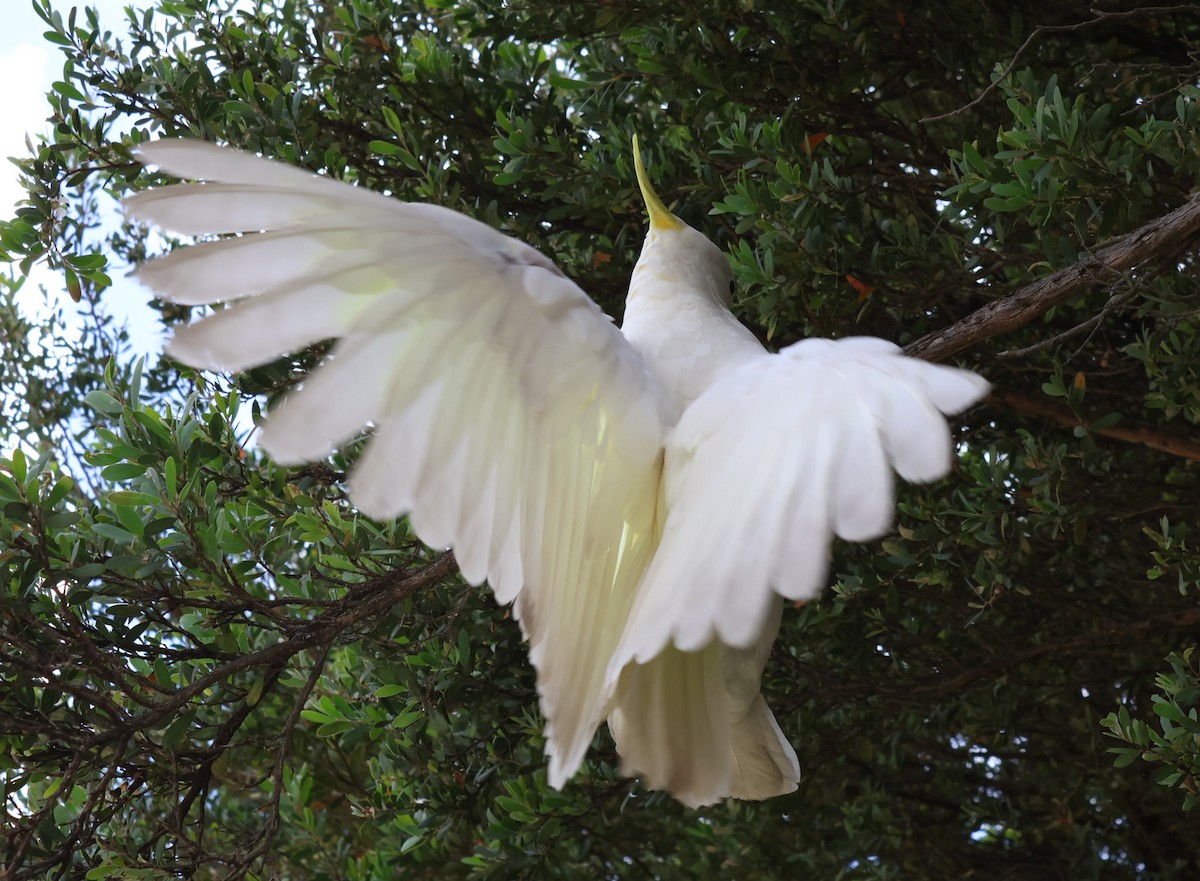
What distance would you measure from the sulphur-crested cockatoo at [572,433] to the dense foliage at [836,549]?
1.34ft

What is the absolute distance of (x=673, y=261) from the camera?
1.78 meters

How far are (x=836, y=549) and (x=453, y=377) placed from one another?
1345 mm

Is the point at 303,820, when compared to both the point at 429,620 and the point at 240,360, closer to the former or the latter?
the point at 429,620

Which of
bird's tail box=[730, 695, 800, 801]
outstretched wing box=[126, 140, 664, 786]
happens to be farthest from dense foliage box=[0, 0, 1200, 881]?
bird's tail box=[730, 695, 800, 801]

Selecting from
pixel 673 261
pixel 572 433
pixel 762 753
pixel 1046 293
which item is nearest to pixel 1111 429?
pixel 1046 293

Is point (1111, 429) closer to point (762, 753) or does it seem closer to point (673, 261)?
point (673, 261)

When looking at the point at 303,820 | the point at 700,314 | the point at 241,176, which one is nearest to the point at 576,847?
the point at 303,820

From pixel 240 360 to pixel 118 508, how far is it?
2.32 feet

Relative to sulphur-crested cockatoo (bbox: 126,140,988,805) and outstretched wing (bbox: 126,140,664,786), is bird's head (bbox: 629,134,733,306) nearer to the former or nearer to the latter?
sulphur-crested cockatoo (bbox: 126,140,988,805)

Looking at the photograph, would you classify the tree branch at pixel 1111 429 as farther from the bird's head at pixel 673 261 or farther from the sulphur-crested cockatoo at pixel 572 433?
the sulphur-crested cockatoo at pixel 572 433

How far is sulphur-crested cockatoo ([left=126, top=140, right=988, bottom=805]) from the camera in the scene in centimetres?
102

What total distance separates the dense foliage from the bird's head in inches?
4.5

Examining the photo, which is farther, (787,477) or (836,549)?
(836,549)

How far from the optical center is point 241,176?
1157 millimetres
